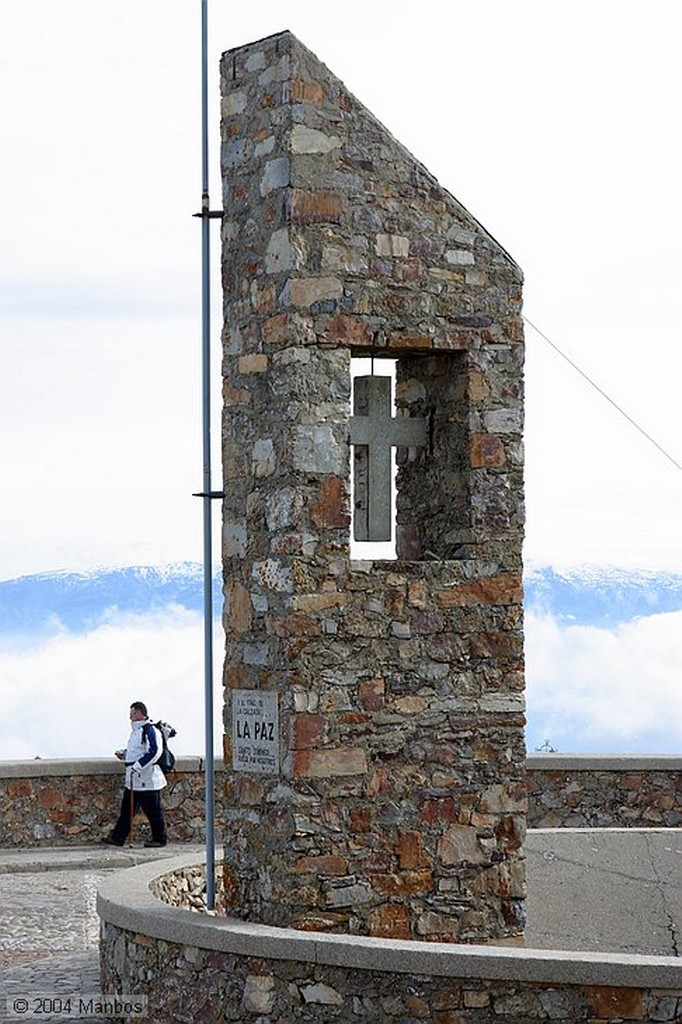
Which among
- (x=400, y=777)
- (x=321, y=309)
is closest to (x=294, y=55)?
(x=321, y=309)

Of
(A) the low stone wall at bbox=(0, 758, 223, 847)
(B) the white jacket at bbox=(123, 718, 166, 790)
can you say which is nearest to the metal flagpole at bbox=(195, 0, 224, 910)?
(B) the white jacket at bbox=(123, 718, 166, 790)

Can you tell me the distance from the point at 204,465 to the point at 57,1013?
2.88 metres

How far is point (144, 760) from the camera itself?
1545 cm

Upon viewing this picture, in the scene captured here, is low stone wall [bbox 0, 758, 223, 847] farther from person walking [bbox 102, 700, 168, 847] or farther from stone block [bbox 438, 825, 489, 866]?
stone block [bbox 438, 825, 489, 866]

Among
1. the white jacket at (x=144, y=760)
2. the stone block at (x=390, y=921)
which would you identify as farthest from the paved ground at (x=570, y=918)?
the white jacket at (x=144, y=760)

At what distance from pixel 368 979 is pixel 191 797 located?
8.02m

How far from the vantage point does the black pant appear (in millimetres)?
15594

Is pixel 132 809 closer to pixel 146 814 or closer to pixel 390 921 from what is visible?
pixel 146 814

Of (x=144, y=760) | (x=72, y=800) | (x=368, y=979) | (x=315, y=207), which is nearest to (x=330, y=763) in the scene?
(x=368, y=979)

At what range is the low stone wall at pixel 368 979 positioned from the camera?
7.91 meters

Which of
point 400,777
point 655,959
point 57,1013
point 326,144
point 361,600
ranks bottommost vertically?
point 57,1013

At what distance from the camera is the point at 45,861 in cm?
1500

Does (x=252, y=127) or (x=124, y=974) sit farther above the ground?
(x=252, y=127)

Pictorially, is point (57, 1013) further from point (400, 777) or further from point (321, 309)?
point (321, 309)
